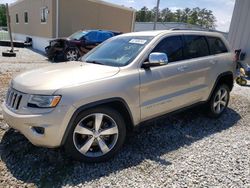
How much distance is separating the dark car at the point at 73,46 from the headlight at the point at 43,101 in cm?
907

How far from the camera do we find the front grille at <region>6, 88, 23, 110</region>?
2932mm

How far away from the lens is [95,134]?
3.10m

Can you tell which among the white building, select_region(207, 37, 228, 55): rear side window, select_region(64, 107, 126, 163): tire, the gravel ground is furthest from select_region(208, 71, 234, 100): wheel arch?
the white building

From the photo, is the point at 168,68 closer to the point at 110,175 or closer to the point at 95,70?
the point at 95,70

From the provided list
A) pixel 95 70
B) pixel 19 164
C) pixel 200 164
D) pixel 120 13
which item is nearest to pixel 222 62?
pixel 200 164

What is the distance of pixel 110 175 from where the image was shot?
2.96 m

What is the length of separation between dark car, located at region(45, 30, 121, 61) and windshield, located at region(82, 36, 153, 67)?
7792 millimetres

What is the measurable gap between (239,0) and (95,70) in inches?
398

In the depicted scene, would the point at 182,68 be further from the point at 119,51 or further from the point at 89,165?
the point at 89,165

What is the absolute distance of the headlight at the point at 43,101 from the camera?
2.71 m

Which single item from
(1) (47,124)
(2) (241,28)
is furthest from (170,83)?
(2) (241,28)

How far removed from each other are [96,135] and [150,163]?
2.75 feet

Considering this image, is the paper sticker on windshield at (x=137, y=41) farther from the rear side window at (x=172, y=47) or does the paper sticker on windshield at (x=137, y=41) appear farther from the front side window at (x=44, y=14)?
the front side window at (x=44, y=14)

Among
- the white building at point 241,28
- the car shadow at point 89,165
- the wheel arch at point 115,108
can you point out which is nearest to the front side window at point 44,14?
the white building at point 241,28
